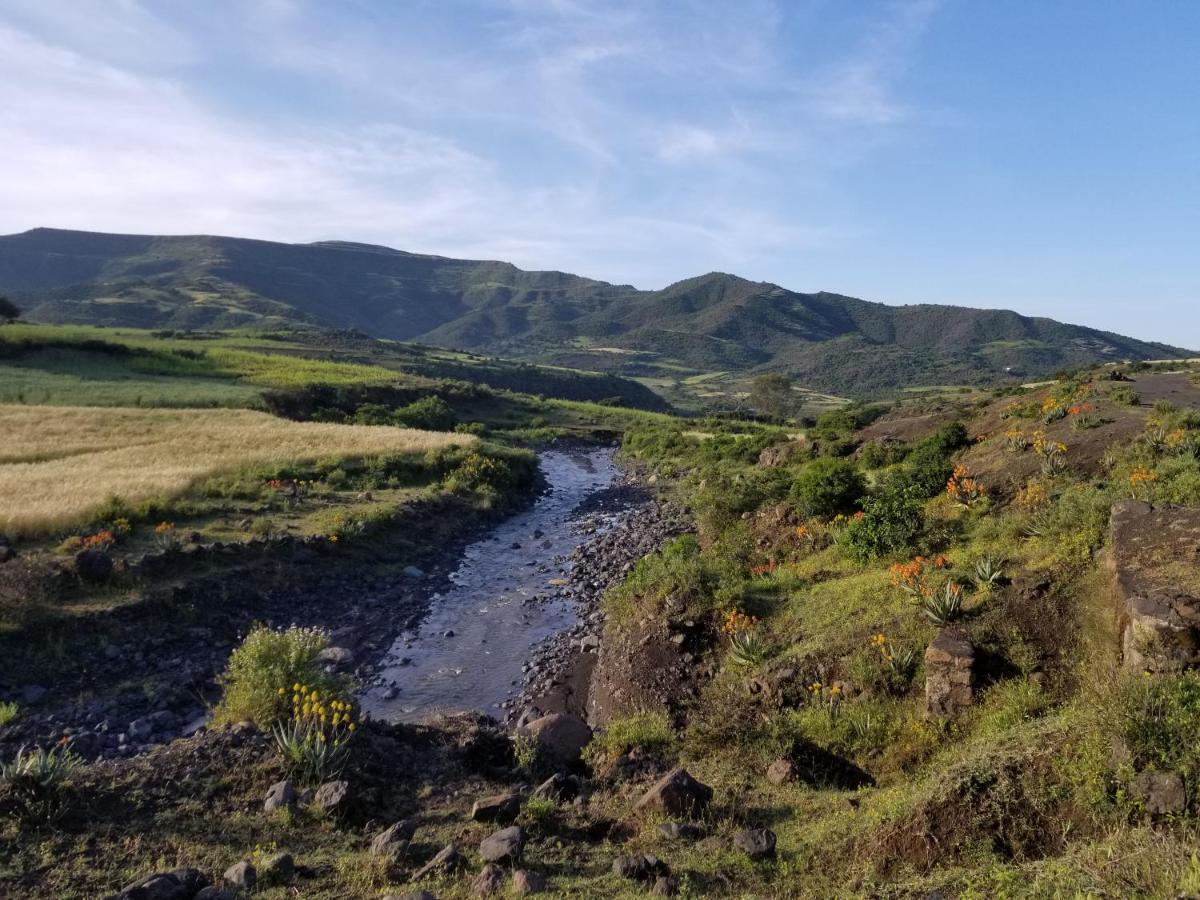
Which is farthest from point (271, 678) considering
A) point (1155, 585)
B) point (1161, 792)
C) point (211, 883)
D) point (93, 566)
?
point (1155, 585)

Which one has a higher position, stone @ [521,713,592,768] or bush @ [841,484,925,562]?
bush @ [841,484,925,562]

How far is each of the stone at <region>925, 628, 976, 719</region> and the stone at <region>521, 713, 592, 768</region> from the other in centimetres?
495

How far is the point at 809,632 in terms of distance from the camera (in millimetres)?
12445

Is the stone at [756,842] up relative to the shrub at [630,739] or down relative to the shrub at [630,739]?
up

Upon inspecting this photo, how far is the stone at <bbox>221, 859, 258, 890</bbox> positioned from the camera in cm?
623

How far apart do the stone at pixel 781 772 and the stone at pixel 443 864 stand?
13.1 feet

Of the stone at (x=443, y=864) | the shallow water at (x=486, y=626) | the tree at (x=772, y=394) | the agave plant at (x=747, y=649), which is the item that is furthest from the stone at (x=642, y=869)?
the tree at (x=772, y=394)

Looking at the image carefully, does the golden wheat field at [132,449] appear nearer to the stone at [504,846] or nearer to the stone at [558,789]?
the stone at [558,789]

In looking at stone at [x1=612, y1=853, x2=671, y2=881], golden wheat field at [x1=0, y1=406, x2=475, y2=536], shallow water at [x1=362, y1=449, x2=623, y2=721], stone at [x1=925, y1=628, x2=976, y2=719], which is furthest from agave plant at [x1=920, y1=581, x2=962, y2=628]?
golden wheat field at [x1=0, y1=406, x2=475, y2=536]

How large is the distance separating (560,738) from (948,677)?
5.54 meters

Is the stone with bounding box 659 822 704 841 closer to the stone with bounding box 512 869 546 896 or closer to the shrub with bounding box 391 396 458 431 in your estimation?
the stone with bounding box 512 869 546 896

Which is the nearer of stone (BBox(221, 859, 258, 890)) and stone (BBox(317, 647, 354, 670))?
stone (BBox(221, 859, 258, 890))

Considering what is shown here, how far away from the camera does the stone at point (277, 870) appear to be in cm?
638

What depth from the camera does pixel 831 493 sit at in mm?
18281
